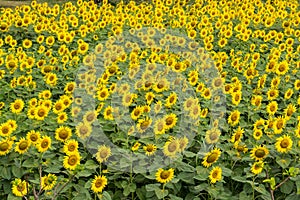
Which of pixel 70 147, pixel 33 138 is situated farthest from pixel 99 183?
pixel 33 138

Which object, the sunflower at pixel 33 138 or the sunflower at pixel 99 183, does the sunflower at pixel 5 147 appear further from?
the sunflower at pixel 99 183

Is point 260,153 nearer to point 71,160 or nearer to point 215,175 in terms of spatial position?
point 215,175

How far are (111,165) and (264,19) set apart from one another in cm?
580

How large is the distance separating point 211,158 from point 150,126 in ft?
2.61

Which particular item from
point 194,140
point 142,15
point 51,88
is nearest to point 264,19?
point 142,15

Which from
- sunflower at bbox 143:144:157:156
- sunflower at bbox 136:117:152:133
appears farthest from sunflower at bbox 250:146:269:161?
sunflower at bbox 136:117:152:133

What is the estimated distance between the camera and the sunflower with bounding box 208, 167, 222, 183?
10.8 feet

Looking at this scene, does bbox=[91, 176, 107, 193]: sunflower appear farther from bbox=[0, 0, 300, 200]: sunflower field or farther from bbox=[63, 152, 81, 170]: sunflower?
bbox=[63, 152, 81, 170]: sunflower

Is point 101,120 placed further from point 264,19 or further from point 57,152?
point 264,19

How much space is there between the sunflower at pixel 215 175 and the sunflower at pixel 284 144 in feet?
1.79

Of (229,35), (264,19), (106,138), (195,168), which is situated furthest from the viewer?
(264,19)

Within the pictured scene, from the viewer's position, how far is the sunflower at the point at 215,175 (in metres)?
3.29

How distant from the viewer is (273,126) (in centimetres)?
368

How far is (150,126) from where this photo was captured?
3.97m
